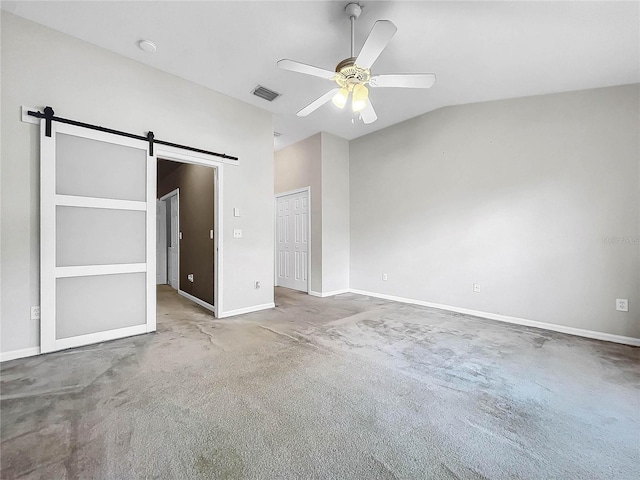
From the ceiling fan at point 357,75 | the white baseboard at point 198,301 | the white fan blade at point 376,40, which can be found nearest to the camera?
the white fan blade at point 376,40

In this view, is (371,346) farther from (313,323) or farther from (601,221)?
(601,221)

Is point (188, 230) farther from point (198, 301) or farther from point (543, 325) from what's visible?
point (543, 325)

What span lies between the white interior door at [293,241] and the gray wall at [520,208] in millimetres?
1481

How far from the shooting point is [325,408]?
5.74ft

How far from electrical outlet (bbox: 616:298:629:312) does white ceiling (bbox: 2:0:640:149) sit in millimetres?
2264

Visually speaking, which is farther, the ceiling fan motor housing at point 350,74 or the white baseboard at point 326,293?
the white baseboard at point 326,293

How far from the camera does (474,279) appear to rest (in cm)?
393

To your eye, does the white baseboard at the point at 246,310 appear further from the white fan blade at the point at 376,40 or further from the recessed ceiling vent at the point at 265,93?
the white fan blade at the point at 376,40

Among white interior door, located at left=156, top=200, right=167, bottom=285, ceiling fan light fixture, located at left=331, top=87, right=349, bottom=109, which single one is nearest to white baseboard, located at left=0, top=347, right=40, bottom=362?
ceiling fan light fixture, located at left=331, top=87, right=349, bottom=109

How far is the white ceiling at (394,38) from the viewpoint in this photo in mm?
2219

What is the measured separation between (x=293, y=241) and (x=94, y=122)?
3.73 m

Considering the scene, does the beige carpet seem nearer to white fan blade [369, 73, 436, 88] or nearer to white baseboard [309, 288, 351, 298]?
white baseboard [309, 288, 351, 298]

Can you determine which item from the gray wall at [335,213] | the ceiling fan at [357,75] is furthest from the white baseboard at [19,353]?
the gray wall at [335,213]

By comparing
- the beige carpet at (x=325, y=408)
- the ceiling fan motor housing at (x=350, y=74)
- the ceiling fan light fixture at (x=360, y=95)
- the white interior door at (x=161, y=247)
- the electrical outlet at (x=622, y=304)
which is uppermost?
the ceiling fan motor housing at (x=350, y=74)
